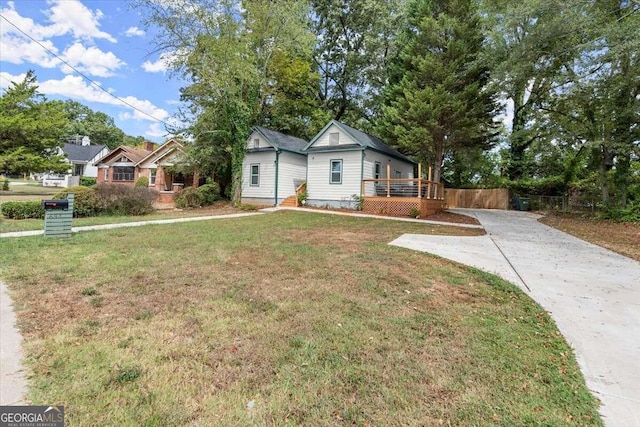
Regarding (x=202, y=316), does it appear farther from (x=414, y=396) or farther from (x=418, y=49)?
(x=418, y=49)

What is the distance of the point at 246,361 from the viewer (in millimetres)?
2586

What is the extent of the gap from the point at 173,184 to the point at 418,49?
20206mm

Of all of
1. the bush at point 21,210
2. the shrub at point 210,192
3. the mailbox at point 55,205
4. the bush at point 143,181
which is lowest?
the bush at point 21,210

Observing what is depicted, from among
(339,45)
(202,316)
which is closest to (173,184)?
(339,45)

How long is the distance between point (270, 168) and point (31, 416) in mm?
17966

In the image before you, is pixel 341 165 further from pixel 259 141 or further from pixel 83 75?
pixel 83 75

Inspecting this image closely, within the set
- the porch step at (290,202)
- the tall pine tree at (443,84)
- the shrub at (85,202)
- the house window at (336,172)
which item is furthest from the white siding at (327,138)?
the shrub at (85,202)

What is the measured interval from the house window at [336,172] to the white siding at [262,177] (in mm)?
3711

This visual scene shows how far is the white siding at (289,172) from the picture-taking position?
19312 mm

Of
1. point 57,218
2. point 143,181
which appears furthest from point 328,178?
point 143,181

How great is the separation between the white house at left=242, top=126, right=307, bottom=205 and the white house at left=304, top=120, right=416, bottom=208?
1471 millimetres

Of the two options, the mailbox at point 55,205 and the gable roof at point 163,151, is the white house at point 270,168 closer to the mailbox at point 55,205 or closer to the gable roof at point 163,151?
the gable roof at point 163,151

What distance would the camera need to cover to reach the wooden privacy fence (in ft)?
84.4

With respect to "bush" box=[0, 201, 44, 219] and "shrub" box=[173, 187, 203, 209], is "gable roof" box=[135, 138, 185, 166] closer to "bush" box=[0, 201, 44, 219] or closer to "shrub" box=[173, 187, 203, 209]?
"shrub" box=[173, 187, 203, 209]
